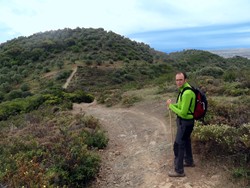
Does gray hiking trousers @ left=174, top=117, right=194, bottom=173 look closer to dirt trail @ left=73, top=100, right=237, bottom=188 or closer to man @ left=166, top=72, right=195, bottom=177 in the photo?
man @ left=166, top=72, right=195, bottom=177

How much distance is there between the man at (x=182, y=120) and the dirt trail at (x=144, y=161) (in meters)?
0.25

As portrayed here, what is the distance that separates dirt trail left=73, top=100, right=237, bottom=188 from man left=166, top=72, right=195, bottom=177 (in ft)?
0.82

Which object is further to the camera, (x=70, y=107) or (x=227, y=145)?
(x=70, y=107)

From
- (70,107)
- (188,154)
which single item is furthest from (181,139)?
(70,107)

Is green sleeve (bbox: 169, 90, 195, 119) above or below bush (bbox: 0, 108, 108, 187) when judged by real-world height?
above

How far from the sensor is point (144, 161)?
6.82 metres

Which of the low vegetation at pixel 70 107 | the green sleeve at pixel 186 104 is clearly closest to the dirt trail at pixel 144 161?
the low vegetation at pixel 70 107

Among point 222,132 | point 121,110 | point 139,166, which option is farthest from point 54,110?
point 222,132

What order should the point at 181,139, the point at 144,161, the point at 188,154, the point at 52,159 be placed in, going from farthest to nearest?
the point at 144,161 → the point at 52,159 → the point at 188,154 → the point at 181,139

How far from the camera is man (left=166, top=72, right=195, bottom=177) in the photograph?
518 cm

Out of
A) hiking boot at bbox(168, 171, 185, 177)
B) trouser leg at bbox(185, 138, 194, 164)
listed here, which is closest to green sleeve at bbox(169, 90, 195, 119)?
trouser leg at bbox(185, 138, 194, 164)

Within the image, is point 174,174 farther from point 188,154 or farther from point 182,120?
point 182,120

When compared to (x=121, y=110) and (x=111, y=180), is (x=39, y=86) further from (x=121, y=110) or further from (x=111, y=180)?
(x=111, y=180)

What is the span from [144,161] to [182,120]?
1.90 meters
